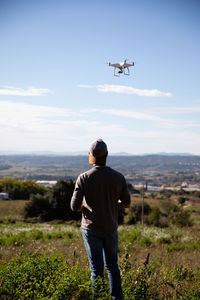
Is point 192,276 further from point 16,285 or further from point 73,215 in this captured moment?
point 73,215

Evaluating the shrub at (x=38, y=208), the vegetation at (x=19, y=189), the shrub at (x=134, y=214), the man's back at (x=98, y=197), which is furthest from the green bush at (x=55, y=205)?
the vegetation at (x=19, y=189)

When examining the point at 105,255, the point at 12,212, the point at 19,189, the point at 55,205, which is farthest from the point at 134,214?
the point at 19,189

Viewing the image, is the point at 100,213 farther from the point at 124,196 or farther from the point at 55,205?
the point at 55,205

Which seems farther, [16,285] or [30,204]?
[30,204]

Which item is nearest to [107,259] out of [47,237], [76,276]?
[76,276]

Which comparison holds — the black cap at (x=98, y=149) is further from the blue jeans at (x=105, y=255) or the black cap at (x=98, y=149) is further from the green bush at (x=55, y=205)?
the green bush at (x=55, y=205)

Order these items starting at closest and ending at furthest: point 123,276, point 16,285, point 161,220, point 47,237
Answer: point 16,285 → point 123,276 → point 47,237 → point 161,220
